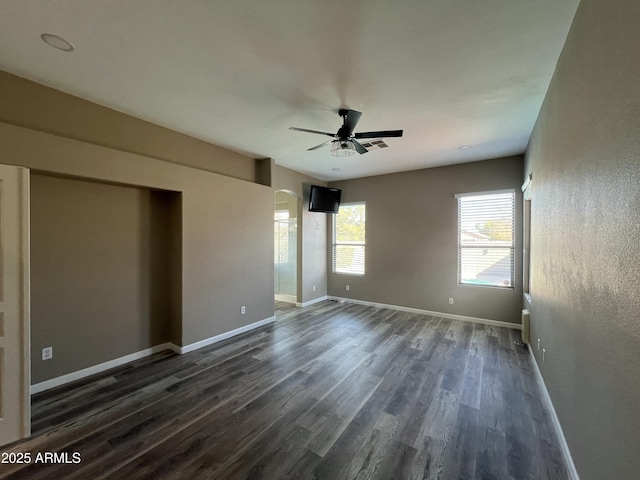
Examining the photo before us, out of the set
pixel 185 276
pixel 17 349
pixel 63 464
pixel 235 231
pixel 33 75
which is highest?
pixel 33 75

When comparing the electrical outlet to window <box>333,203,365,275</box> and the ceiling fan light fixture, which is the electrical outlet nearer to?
the ceiling fan light fixture

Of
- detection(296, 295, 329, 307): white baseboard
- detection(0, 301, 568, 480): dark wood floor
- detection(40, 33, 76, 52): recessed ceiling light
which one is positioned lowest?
detection(0, 301, 568, 480): dark wood floor

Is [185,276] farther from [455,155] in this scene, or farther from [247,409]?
[455,155]

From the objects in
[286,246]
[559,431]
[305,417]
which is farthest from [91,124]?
[559,431]

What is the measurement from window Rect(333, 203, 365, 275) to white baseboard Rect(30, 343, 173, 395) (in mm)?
4053

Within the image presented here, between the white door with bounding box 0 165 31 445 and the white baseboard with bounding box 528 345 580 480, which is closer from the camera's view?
the white baseboard with bounding box 528 345 580 480

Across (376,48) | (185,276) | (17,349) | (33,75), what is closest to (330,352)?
(185,276)

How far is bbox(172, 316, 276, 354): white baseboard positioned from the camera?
365 cm

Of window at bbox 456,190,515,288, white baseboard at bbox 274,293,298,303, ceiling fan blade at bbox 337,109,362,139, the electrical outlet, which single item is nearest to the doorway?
white baseboard at bbox 274,293,298,303

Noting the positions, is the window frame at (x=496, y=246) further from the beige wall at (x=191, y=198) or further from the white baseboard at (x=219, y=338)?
the white baseboard at (x=219, y=338)

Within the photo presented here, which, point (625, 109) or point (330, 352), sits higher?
point (625, 109)

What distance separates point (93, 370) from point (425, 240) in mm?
5555

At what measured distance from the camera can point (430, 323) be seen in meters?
4.89

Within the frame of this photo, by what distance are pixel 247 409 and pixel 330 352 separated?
1.46 meters
